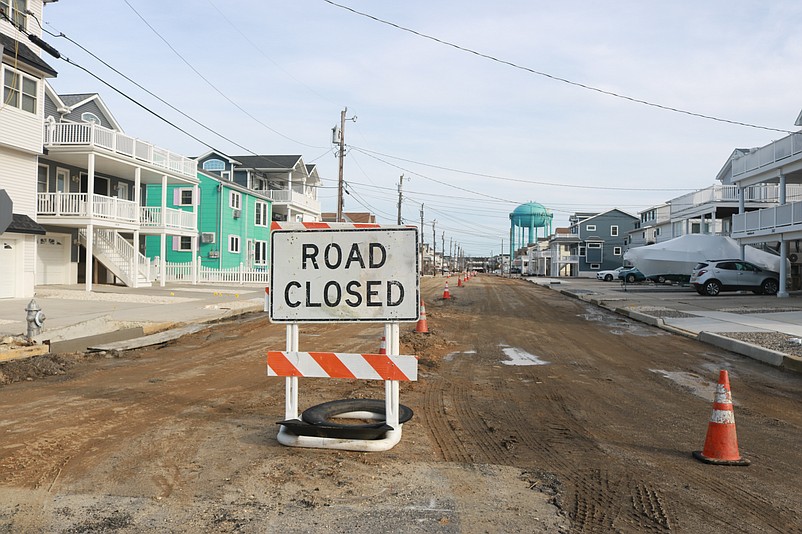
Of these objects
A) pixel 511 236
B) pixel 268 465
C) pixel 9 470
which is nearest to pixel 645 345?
pixel 268 465

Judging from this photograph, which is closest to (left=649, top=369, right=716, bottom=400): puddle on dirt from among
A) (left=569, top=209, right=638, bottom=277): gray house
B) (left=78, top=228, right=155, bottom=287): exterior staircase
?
(left=78, top=228, right=155, bottom=287): exterior staircase

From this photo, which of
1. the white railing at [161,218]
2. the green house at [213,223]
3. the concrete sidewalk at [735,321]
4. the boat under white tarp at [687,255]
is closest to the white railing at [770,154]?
the boat under white tarp at [687,255]

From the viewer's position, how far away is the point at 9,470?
4.84 metres

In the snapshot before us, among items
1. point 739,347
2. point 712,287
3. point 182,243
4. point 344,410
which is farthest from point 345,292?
point 182,243

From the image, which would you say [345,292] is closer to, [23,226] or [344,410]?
[344,410]

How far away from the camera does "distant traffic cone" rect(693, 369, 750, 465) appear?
17.0 feet

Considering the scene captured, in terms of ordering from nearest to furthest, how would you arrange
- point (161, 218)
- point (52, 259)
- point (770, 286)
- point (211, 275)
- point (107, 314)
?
point (107, 314) → point (52, 259) → point (770, 286) → point (161, 218) → point (211, 275)

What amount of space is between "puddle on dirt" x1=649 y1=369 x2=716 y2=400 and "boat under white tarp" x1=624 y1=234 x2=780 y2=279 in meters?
27.5

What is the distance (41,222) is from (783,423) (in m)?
26.5

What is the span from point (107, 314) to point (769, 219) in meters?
27.7

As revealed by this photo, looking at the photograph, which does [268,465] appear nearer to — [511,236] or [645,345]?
[645,345]

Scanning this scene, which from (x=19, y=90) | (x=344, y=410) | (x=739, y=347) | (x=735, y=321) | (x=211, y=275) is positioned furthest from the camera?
(x=211, y=275)

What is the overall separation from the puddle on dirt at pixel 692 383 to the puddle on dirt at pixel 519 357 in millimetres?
1849

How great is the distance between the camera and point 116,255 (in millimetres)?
29266
